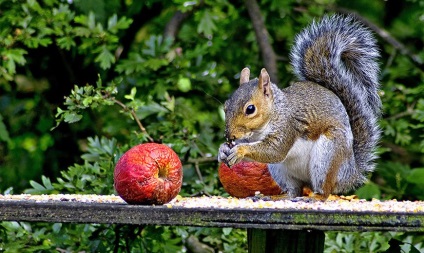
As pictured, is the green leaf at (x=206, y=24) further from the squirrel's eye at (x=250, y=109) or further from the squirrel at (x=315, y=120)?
the squirrel's eye at (x=250, y=109)

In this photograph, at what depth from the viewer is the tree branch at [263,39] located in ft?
13.8

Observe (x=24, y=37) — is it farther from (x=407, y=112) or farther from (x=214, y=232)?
(x=407, y=112)

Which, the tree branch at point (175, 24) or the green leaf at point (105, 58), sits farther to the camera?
the tree branch at point (175, 24)

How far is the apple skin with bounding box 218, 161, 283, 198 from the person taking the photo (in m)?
2.77

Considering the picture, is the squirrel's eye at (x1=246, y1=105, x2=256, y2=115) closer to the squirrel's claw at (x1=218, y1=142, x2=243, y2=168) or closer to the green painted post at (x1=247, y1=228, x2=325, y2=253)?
the squirrel's claw at (x1=218, y1=142, x2=243, y2=168)

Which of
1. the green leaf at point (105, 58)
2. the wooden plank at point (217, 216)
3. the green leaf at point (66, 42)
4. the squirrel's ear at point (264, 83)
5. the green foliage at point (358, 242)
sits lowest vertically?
the green foliage at point (358, 242)

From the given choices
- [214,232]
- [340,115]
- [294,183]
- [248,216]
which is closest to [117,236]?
[214,232]

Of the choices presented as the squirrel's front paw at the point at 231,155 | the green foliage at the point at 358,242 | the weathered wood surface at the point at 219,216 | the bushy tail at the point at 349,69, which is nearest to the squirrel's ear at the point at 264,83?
the squirrel's front paw at the point at 231,155

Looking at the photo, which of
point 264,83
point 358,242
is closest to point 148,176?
point 264,83

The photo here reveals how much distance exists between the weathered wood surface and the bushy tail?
2.76ft

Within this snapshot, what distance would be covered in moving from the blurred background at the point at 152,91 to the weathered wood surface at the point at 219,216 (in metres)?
1.02

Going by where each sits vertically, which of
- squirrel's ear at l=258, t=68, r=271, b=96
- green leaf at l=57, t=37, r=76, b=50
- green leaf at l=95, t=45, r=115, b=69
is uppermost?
squirrel's ear at l=258, t=68, r=271, b=96

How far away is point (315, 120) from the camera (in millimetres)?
2695

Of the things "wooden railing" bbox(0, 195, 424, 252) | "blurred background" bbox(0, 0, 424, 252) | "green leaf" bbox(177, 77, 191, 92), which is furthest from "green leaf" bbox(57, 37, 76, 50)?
"wooden railing" bbox(0, 195, 424, 252)
